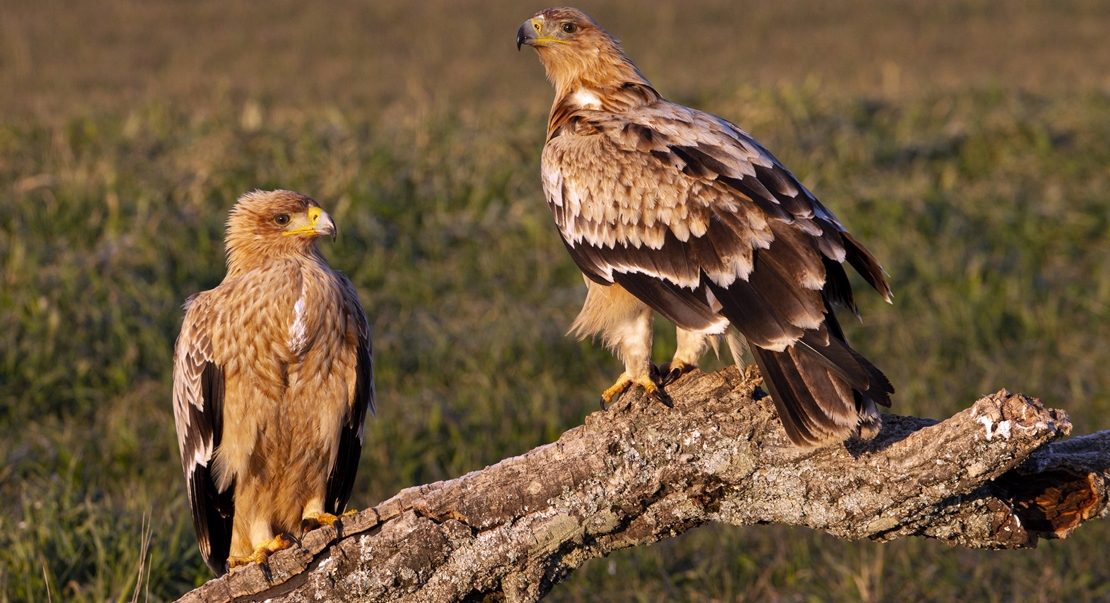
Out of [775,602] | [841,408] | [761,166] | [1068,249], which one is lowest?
[775,602]

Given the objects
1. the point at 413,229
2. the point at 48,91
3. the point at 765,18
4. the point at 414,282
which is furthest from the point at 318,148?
the point at 765,18

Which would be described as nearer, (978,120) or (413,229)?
(413,229)

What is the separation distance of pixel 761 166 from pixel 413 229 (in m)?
5.47

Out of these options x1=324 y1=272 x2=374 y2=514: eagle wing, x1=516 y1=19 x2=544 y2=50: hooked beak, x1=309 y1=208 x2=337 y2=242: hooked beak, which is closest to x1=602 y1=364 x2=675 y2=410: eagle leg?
x1=324 y1=272 x2=374 y2=514: eagle wing

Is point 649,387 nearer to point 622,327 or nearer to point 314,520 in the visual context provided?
point 622,327

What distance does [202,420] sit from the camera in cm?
405

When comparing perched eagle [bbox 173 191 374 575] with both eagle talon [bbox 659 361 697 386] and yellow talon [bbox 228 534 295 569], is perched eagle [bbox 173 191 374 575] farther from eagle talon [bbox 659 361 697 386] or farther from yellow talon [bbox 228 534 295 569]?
eagle talon [bbox 659 361 697 386]

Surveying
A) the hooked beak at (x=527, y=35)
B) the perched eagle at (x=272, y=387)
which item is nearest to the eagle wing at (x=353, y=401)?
the perched eagle at (x=272, y=387)

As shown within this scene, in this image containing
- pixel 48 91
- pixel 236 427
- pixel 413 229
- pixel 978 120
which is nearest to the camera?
pixel 236 427

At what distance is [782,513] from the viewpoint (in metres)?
3.44

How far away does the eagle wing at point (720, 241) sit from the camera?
130 inches

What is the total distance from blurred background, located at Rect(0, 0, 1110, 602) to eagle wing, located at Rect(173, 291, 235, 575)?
0.29m

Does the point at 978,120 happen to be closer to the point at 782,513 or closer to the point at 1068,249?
the point at 1068,249

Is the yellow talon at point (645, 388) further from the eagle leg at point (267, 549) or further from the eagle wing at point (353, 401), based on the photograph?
the eagle leg at point (267, 549)
